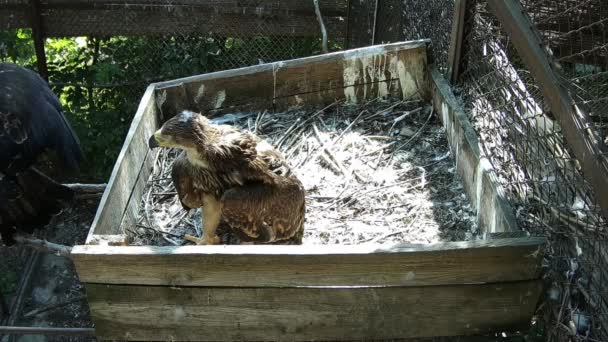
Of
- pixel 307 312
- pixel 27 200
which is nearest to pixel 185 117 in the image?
pixel 307 312

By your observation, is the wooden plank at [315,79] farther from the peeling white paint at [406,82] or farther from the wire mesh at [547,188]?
the wire mesh at [547,188]

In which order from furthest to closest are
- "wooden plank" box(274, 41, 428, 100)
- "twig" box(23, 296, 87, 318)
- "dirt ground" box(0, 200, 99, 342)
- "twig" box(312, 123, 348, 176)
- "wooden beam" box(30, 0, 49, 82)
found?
"wooden beam" box(30, 0, 49, 82) → "dirt ground" box(0, 200, 99, 342) → "twig" box(23, 296, 87, 318) → "wooden plank" box(274, 41, 428, 100) → "twig" box(312, 123, 348, 176)

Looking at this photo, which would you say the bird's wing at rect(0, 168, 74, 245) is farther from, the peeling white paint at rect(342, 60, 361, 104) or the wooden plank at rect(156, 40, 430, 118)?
the peeling white paint at rect(342, 60, 361, 104)

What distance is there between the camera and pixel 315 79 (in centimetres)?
445

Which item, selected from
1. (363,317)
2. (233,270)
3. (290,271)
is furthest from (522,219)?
(233,270)

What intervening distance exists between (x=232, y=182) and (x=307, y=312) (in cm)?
68

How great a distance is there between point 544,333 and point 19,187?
3078 millimetres

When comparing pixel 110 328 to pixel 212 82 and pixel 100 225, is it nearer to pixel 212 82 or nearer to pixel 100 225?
pixel 100 225

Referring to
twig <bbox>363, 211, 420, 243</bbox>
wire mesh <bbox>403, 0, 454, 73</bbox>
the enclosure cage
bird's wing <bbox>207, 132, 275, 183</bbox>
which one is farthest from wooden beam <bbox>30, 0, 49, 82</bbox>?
twig <bbox>363, 211, 420, 243</bbox>

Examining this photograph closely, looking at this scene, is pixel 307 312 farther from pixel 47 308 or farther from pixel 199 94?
pixel 47 308

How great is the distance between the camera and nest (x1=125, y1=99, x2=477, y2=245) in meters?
3.37

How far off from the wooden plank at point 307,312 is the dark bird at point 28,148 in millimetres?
1561

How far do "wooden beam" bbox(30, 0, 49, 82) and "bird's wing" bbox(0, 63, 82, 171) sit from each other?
1.73m

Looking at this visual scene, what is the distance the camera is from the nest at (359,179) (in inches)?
133
